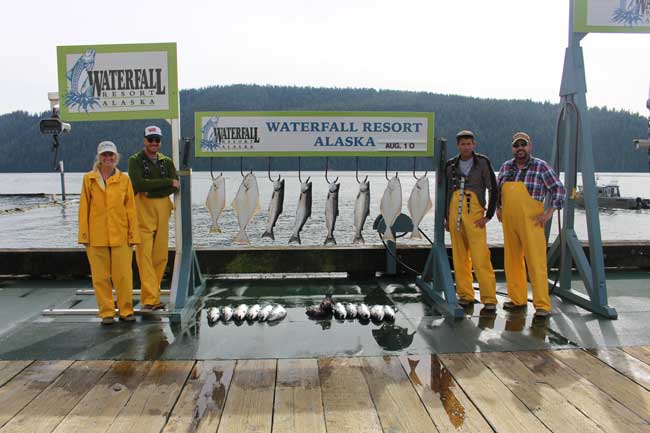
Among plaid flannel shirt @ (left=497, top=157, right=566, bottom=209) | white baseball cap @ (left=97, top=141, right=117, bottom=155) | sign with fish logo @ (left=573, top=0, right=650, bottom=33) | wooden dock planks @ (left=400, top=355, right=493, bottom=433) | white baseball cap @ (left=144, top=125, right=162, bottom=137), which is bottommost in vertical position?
wooden dock planks @ (left=400, top=355, right=493, bottom=433)

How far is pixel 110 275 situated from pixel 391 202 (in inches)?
113

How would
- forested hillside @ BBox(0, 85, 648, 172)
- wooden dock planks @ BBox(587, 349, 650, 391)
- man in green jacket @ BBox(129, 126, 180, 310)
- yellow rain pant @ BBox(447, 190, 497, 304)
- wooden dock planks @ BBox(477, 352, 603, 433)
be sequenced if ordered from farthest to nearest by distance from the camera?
forested hillside @ BBox(0, 85, 648, 172) → yellow rain pant @ BBox(447, 190, 497, 304) → man in green jacket @ BBox(129, 126, 180, 310) → wooden dock planks @ BBox(587, 349, 650, 391) → wooden dock planks @ BBox(477, 352, 603, 433)

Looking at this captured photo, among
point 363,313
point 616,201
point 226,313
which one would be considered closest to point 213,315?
point 226,313

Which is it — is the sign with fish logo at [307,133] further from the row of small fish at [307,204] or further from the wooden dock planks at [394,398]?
the wooden dock planks at [394,398]

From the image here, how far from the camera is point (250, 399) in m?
3.07

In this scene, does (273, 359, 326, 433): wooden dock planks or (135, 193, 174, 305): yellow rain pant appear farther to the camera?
(135, 193, 174, 305): yellow rain pant

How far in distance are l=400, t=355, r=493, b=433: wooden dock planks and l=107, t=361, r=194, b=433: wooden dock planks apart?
1.50 meters

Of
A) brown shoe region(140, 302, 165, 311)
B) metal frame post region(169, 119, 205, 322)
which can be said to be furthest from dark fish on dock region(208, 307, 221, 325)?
brown shoe region(140, 302, 165, 311)

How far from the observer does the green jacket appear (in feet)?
16.1

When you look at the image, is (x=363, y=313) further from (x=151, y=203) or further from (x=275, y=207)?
(x=151, y=203)

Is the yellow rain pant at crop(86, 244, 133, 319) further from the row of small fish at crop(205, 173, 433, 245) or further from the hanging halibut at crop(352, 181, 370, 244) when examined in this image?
the hanging halibut at crop(352, 181, 370, 244)

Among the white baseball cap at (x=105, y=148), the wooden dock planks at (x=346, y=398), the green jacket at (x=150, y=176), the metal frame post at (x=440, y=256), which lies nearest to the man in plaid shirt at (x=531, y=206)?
the metal frame post at (x=440, y=256)

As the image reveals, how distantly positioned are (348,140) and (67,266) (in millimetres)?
3979

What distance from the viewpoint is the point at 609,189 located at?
5056 centimetres
